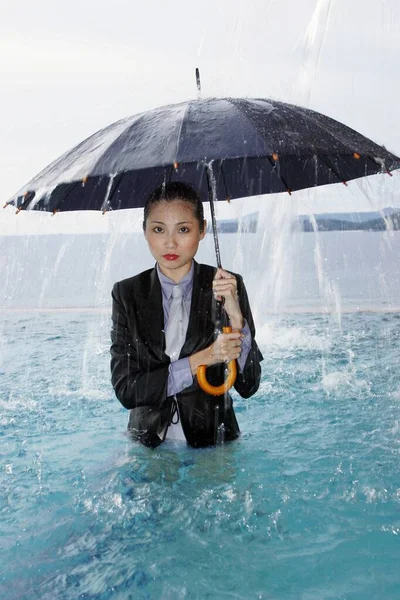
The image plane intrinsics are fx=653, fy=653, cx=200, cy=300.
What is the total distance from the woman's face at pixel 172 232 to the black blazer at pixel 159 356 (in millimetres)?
189

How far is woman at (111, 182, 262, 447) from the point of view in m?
3.06

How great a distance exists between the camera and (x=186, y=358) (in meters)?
3.07

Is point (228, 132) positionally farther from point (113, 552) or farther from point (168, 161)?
point (113, 552)

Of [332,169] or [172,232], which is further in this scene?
[332,169]

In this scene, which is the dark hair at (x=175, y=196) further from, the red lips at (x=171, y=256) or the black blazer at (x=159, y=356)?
the black blazer at (x=159, y=356)

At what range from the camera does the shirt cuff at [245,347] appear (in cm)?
318

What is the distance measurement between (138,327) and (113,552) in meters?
1.04

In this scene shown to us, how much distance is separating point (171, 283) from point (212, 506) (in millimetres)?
1104

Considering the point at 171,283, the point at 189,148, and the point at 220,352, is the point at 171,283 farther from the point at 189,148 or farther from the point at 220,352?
the point at 189,148

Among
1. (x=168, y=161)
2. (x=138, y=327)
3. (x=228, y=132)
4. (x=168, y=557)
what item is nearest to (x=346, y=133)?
(x=228, y=132)

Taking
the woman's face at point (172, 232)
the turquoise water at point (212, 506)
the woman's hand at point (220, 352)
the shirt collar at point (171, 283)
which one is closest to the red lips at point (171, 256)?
the woman's face at point (172, 232)

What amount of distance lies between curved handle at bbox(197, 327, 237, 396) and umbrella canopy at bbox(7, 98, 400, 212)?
2.82 ft

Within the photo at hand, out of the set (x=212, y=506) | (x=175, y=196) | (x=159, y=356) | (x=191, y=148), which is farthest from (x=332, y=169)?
(x=212, y=506)

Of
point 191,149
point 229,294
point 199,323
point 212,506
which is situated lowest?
point 212,506
